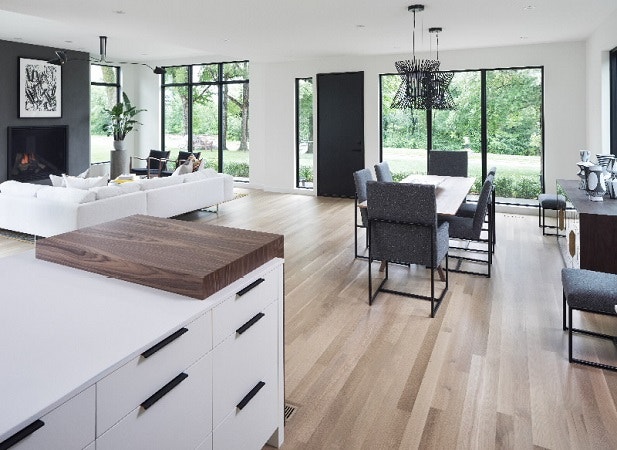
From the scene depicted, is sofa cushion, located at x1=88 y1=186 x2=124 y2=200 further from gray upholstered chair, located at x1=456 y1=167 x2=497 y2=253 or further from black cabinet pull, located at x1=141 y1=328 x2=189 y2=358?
black cabinet pull, located at x1=141 y1=328 x2=189 y2=358

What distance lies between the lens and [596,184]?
3852mm

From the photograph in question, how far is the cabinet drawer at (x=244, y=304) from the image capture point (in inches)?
56.3

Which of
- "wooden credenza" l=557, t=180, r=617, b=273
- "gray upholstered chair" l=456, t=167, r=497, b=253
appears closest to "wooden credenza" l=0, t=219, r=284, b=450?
"wooden credenza" l=557, t=180, r=617, b=273

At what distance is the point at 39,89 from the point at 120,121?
6.28 ft

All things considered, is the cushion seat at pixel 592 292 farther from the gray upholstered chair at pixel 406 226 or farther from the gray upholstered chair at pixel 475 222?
the gray upholstered chair at pixel 475 222

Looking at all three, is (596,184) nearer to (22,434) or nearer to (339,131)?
(22,434)

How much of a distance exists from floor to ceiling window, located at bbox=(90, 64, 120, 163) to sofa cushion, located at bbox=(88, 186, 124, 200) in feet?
16.9

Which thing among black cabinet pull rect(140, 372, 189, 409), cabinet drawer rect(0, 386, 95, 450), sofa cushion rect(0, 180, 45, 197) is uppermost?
sofa cushion rect(0, 180, 45, 197)

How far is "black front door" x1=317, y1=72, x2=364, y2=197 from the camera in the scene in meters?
8.42

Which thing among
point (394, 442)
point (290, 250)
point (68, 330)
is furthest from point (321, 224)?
point (68, 330)

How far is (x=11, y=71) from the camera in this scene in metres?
7.91

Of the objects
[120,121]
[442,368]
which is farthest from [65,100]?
[442,368]

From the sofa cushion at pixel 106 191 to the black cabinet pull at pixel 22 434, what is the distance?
4.81 meters

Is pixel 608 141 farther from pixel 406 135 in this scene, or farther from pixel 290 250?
pixel 290 250
